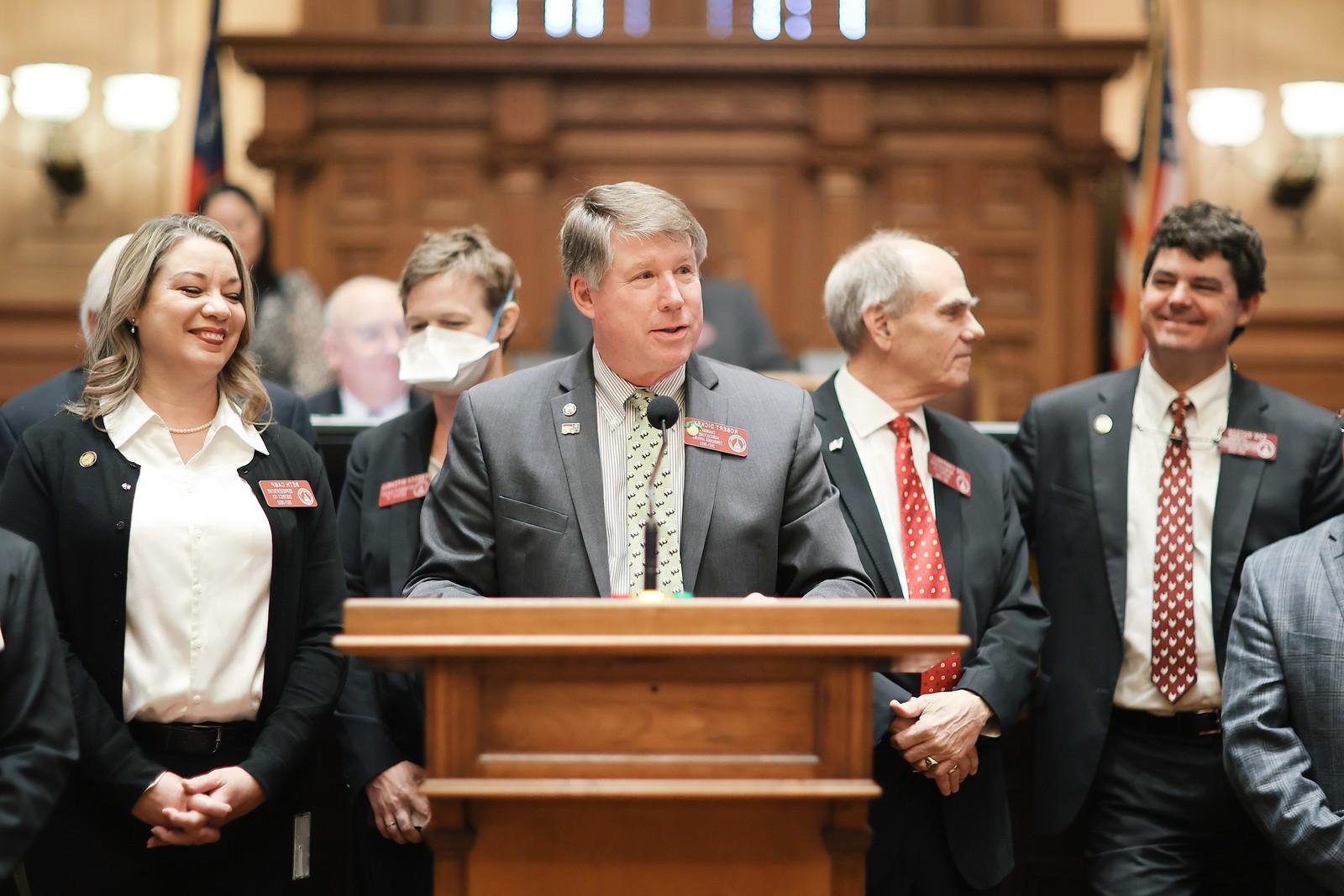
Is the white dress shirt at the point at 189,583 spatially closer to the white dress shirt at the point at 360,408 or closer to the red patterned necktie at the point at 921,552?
the red patterned necktie at the point at 921,552

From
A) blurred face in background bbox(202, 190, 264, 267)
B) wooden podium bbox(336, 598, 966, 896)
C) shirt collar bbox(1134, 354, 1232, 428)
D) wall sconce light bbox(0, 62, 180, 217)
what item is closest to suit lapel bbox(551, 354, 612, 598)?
wooden podium bbox(336, 598, 966, 896)

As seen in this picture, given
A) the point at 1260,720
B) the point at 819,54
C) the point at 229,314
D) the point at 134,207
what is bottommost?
the point at 1260,720

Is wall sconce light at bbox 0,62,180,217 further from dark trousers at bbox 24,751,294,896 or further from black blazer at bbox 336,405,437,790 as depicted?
dark trousers at bbox 24,751,294,896

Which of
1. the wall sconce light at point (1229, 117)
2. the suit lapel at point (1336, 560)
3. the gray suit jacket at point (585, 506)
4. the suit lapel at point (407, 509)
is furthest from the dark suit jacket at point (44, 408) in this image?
the wall sconce light at point (1229, 117)

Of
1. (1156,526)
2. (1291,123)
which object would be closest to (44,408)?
(1156,526)

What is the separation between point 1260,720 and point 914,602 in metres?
1.05

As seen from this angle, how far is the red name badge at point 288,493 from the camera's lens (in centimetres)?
264

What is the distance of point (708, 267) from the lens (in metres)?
6.96

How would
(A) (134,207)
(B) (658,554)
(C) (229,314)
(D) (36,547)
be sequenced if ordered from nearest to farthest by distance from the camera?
1. (D) (36,547)
2. (B) (658,554)
3. (C) (229,314)
4. (A) (134,207)

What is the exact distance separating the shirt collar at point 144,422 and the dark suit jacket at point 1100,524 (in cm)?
176

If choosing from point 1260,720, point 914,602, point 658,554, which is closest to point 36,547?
point 658,554

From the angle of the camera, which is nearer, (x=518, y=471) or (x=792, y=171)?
(x=518, y=471)

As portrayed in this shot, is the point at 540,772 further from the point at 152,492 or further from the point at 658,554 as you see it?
the point at 152,492

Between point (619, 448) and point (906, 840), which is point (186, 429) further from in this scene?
point (906, 840)
